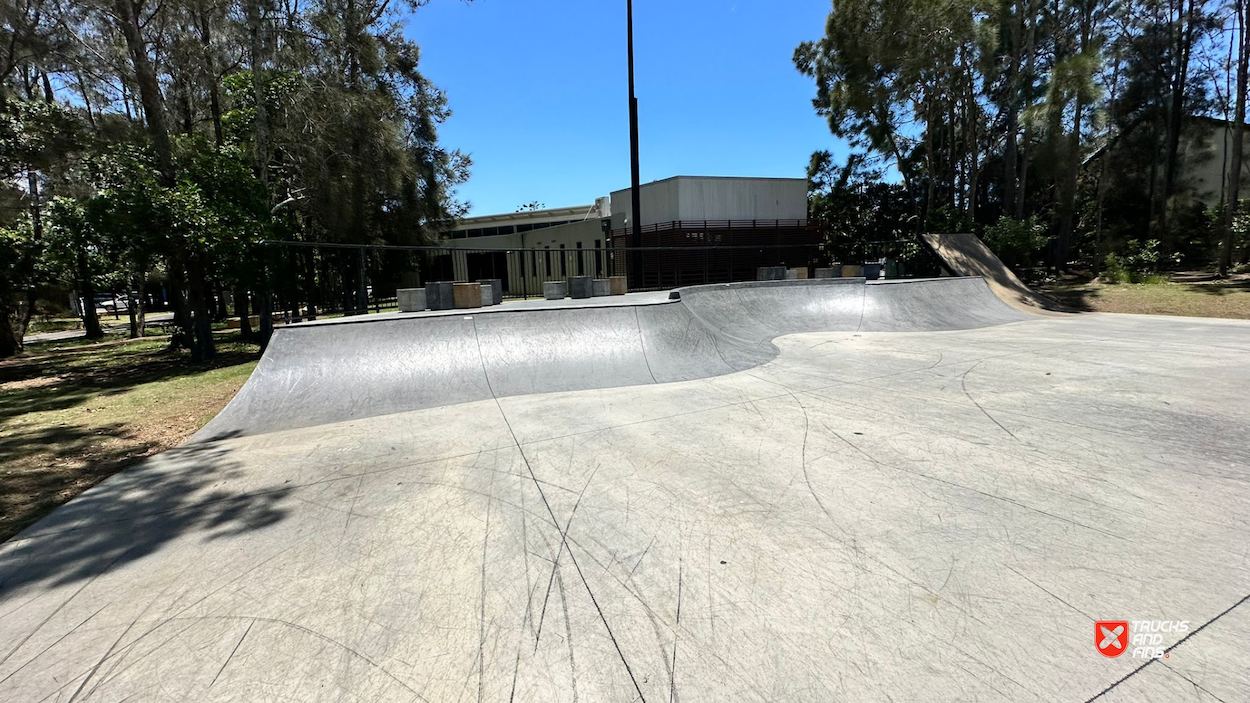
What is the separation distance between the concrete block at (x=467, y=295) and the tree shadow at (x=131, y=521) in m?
5.87

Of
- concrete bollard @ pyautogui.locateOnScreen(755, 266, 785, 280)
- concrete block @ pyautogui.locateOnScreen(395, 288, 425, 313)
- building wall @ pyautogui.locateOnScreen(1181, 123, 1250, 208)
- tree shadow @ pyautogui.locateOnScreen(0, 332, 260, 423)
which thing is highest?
building wall @ pyautogui.locateOnScreen(1181, 123, 1250, 208)

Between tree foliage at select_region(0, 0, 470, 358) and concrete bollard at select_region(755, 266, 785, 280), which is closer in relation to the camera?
tree foliage at select_region(0, 0, 470, 358)

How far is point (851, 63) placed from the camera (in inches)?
864

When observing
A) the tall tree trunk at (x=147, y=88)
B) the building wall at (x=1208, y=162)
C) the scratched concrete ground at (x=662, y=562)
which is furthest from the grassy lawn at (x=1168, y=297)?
the tall tree trunk at (x=147, y=88)

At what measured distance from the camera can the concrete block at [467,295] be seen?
10125 millimetres

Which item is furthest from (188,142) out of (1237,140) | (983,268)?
(1237,140)

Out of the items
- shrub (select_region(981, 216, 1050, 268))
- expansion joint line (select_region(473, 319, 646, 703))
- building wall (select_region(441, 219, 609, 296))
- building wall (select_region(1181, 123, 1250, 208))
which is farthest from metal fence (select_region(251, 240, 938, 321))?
building wall (select_region(1181, 123, 1250, 208))

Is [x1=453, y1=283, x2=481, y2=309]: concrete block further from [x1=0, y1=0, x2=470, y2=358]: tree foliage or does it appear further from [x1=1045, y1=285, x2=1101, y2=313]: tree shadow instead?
[x1=1045, y1=285, x2=1101, y2=313]: tree shadow

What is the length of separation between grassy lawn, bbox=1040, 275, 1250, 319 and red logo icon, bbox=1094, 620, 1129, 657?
56.6 feet

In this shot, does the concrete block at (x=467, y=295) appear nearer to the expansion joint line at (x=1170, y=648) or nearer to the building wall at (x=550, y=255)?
the expansion joint line at (x=1170, y=648)

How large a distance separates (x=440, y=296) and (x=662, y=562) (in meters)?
8.75

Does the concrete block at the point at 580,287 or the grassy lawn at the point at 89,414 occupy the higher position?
the concrete block at the point at 580,287

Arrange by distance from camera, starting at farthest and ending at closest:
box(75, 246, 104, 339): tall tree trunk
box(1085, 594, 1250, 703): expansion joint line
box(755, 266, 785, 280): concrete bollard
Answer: box(755, 266, 785, 280): concrete bollard
box(75, 246, 104, 339): tall tree trunk
box(1085, 594, 1250, 703): expansion joint line

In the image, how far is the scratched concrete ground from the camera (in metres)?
2.05
